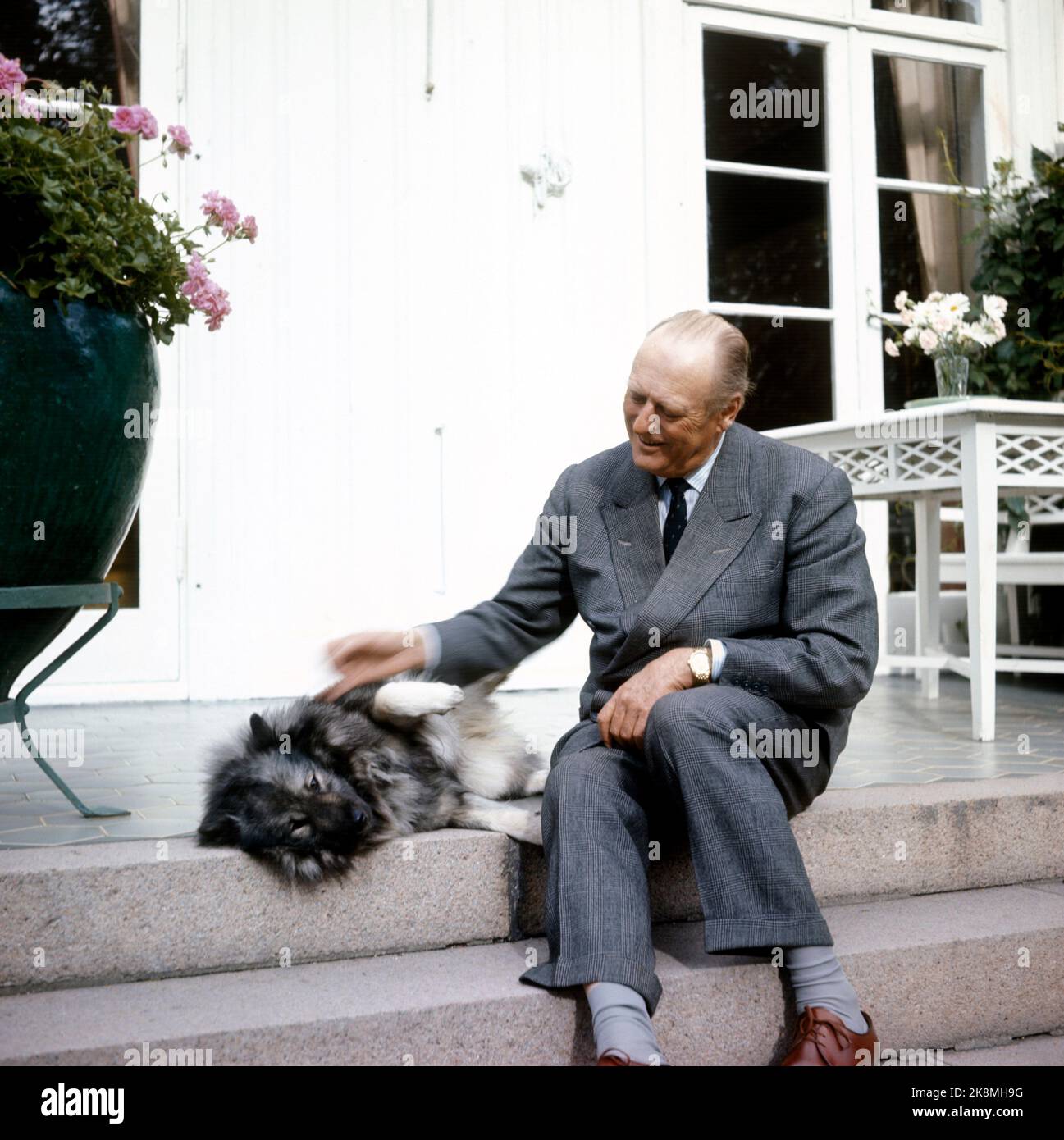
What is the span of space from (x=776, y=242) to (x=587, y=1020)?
13.5 ft

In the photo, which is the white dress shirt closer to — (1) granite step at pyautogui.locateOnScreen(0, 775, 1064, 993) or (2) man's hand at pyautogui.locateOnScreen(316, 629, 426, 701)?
(2) man's hand at pyautogui.locateOnScreen(316, 629, 426, 701)

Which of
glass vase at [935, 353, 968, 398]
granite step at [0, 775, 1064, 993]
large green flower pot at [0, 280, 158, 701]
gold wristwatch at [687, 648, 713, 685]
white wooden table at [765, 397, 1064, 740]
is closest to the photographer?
granite step at [0, 775, 1064, 993]

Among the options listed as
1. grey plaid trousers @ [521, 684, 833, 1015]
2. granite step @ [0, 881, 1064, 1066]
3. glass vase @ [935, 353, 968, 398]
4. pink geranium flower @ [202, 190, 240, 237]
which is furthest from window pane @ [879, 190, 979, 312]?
grey plaid trousers @ [521, 684, 833, 1015]

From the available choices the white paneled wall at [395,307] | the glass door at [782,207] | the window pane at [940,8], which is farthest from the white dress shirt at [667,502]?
the window pane at [940,8]

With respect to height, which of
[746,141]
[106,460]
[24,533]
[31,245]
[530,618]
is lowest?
[530,618]

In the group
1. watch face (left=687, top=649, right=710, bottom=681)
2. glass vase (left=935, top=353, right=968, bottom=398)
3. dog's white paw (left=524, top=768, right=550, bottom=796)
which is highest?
glass vase (left=935, top=353, right=968, bottom=398)

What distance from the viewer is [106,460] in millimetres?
2240

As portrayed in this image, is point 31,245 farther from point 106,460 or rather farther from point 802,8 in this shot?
point 802,8

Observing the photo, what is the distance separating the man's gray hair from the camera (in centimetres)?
204

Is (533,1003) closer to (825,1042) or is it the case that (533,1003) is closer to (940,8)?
(825,1042)

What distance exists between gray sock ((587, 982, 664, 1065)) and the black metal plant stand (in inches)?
44.7

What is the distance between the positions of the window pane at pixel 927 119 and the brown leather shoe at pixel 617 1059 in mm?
4787

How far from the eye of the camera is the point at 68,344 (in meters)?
2.15
